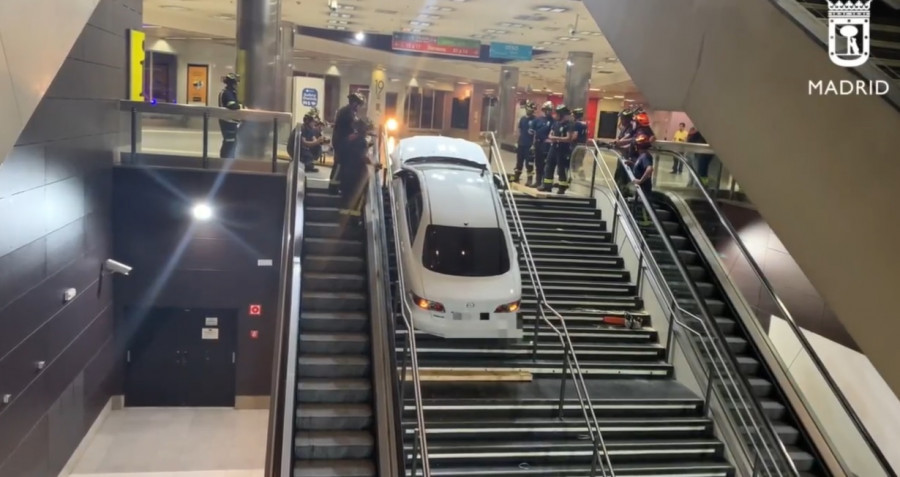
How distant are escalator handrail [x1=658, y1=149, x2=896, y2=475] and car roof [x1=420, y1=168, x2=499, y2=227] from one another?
10.4 ft

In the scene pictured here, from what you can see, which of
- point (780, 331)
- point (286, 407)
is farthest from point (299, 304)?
point (780, 331)

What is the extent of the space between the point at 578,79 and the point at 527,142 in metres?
7.94

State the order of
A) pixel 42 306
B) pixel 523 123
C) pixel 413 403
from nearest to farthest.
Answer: pixel 413 403 < pixel 42 306 < pixel 523 123

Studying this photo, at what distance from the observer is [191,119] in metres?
11.6

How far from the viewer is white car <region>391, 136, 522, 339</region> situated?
324 inches

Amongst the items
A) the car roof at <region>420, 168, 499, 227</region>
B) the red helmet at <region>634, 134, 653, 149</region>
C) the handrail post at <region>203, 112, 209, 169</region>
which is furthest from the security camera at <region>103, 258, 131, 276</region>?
the red helmet at <region>634, 134, 653, 149</region>

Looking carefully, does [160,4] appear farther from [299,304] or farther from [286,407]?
[286,407]

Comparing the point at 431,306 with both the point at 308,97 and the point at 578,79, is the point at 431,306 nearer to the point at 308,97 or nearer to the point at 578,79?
the point at 308,97

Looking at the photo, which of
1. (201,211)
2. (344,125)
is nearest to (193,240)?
(201,211)

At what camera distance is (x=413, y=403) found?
25.7 ft

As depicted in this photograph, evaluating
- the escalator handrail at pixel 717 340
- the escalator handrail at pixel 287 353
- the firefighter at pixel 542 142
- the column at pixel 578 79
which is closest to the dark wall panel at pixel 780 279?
the escalator handrail at pixel 717 340

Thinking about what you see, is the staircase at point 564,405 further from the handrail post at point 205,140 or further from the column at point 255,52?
the column at point 255,52

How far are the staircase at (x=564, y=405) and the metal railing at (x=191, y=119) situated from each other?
3191 millimetres

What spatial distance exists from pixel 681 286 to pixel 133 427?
8997 millimetres
